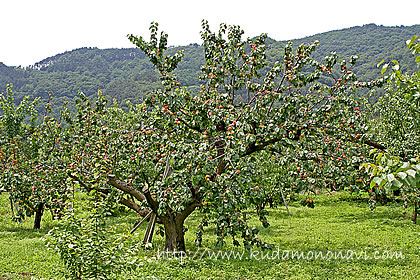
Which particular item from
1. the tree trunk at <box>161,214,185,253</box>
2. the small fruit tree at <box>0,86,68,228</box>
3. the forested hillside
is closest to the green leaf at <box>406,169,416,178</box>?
the tree trunk at <box>161,214,185,253</box>

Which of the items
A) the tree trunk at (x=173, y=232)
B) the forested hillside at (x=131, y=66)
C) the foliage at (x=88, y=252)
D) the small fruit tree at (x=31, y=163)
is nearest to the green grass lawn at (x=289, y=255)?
the foliage at (x=88, y=252)

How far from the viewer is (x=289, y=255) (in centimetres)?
964

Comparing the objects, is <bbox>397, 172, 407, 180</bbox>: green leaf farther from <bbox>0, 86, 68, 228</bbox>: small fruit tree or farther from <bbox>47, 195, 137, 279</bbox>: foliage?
<bbox>0, 86, 68, 228</bbox>: small fruit tree

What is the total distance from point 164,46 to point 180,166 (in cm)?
337

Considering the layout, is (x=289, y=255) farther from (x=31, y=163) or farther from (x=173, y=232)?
(x=31, y=163)

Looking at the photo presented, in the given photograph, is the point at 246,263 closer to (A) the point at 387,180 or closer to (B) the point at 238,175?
(B) the point at 238,175

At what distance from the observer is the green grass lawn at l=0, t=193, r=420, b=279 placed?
7770mm

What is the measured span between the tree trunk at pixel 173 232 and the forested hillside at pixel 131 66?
200ft

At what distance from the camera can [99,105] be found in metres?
9.94

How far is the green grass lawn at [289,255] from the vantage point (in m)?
7.77

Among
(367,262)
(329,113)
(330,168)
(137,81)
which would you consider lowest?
(367,262)

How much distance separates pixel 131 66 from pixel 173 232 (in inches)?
4782

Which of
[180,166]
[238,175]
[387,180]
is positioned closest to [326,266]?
[238,175]

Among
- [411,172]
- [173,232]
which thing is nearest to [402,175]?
[411,172]
